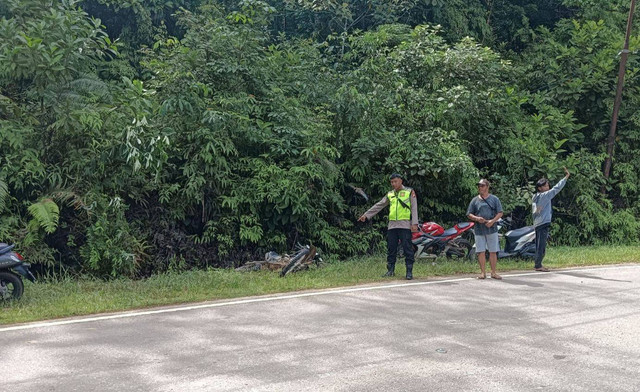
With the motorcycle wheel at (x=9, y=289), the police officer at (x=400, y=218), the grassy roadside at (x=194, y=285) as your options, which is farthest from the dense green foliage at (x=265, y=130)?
the police officer at (x=400, y=218)

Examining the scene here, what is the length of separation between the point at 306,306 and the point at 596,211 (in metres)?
12.8

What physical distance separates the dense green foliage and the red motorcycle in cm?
177

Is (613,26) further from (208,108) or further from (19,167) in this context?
(19,167)

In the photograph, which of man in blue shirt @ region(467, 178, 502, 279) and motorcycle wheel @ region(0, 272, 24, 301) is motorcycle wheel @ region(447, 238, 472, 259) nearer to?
man in blue shirt @ region(467, 178, 502, 279)

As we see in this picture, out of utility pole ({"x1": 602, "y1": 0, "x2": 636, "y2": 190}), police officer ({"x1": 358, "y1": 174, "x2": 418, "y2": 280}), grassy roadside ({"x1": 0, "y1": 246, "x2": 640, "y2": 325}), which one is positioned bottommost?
grassy roadside ({"x1": 0, "y1": 246, "x2": 640, "y2": 325})

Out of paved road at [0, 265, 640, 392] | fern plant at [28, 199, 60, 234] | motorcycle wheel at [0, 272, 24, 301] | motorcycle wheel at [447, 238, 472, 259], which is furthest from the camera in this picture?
motorcycle wheel at [447, 238, 472, 259]

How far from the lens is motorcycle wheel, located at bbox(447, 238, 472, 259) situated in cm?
1424

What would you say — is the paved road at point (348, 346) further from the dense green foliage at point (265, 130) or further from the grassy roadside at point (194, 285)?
the dense green foliage at point (265, 130)

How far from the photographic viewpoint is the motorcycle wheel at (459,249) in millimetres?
14242

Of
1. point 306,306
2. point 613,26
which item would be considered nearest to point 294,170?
point 306,306

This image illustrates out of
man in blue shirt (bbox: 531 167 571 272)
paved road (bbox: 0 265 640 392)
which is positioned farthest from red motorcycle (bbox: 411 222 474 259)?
paved road (bbox: 0 265 640 392)

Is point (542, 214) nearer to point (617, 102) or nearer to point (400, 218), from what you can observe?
point (400, 218)

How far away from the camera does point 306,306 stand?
8.96 m

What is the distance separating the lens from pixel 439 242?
14.0 metres
